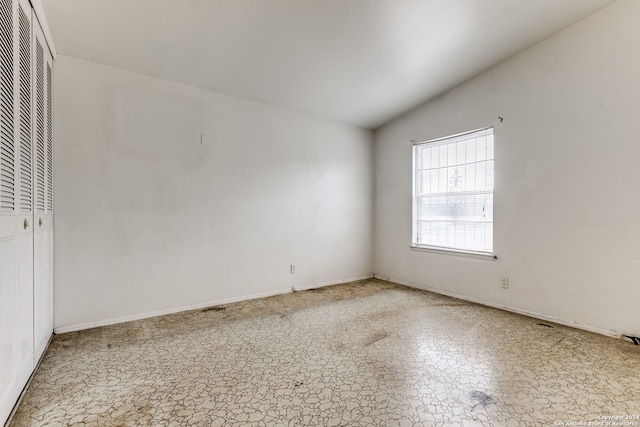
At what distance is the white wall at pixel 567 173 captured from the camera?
2.56 meters

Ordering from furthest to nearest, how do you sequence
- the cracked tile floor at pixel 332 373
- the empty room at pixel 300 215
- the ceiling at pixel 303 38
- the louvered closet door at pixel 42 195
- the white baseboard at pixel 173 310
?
1. the white baseboard at pixel 173 310
2. the ceiling at pixel 303 38
3. the louvered closet door at pixel 42 195
4. the empty room at pixel 300 215
5. the cracked tile floor at pixel 332 373

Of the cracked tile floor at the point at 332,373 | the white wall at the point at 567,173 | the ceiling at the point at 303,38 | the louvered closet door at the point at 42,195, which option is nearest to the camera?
the cracked tile floor at the point at 332,373

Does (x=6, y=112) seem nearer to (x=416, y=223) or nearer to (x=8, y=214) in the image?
(x=8, y=214)

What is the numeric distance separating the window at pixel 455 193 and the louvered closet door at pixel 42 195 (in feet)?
13.3

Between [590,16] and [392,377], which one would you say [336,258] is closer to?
[392,377]

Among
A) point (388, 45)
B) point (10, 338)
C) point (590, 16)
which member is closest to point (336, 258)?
point (388, 45)

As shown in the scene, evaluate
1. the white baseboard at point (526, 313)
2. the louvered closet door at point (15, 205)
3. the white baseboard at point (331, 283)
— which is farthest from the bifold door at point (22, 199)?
the white baseboard at point (526, 313)

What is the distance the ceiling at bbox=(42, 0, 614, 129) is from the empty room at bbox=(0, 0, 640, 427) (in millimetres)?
22

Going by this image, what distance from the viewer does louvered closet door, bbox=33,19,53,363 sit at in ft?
6.71

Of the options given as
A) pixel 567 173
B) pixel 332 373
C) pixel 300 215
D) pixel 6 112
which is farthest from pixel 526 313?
pixel 6 112

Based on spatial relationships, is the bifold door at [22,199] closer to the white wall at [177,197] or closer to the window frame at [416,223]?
the white wall at [177,197]

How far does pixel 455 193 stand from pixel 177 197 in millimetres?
3397

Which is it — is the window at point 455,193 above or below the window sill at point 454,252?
above

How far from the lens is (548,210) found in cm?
300
